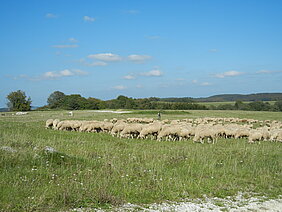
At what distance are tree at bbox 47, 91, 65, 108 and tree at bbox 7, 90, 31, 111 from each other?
50.2 ft

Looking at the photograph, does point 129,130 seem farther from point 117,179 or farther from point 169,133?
point 117,179

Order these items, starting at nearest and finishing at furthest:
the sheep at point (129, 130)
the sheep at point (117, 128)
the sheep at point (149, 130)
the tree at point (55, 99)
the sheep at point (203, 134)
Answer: the sheep at point (203, 134)
the sheep at point (149, 130)
the sheep at point (129, 130)
the sheep at point (117, 128)
the tree at point (55, 99)

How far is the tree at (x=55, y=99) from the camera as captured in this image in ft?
351

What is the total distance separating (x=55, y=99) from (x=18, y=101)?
2092cm

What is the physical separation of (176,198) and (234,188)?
88.6 inches

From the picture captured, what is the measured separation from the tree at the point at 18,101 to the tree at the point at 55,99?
15308 mm

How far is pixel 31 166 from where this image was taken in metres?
10.0

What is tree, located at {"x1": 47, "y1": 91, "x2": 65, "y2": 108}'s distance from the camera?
107125mm

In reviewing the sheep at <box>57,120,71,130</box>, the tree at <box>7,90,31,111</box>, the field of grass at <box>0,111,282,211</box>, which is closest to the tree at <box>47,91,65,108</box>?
the tree at <box>7,90,31,111</box>

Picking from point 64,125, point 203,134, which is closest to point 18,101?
point 64,125

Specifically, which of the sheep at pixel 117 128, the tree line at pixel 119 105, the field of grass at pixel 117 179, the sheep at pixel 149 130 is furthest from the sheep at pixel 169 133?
the tree line at pixel 119 105

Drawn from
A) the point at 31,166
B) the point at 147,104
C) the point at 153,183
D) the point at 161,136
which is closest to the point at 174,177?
the point at 153,183

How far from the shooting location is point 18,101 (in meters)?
90.8

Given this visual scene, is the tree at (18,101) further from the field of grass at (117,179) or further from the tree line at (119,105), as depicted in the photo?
the field of grass at (117,179)
